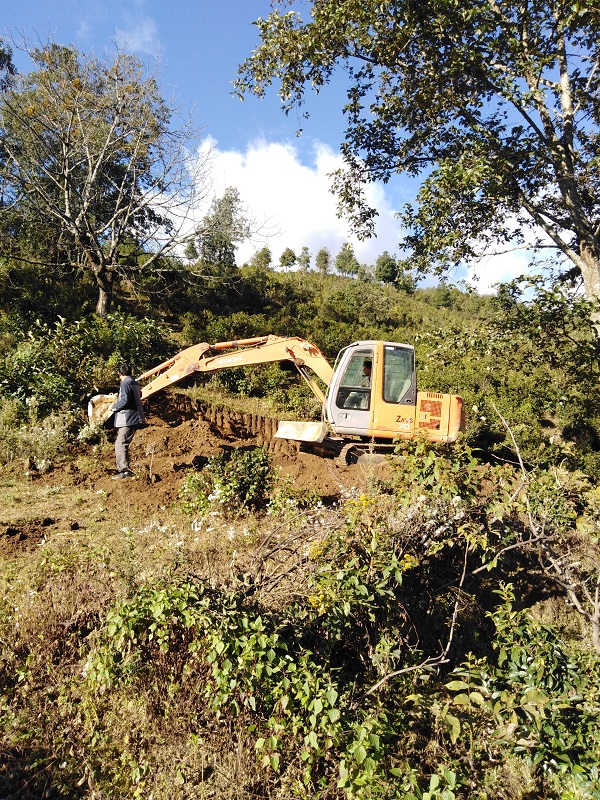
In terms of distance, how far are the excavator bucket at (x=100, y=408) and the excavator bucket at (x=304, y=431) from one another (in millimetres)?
3141

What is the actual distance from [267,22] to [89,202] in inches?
326

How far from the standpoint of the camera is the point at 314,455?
32.9 feet

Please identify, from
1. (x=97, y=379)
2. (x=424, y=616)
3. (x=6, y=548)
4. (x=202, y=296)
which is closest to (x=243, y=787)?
(x=424, y=616)

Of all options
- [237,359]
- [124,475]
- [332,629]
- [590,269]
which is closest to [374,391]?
[237,359]

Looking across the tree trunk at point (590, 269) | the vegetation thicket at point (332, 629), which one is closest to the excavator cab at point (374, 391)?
the vegetation thicket at point (332, 629)

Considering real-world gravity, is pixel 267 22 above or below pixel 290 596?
above

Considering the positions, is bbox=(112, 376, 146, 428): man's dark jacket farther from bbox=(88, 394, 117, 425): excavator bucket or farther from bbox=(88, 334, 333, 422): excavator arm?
bbox=(88, 394, 117, 425): excavator bucket

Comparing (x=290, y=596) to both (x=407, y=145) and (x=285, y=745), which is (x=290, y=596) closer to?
(x=285, y=745)

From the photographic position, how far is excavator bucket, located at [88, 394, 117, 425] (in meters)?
9.47

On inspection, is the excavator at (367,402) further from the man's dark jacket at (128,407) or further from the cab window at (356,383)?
the man's dark jacket at (128,407)

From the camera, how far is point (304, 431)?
959 centimetres

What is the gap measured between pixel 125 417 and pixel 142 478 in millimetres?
1029

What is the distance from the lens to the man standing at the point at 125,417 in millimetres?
8367

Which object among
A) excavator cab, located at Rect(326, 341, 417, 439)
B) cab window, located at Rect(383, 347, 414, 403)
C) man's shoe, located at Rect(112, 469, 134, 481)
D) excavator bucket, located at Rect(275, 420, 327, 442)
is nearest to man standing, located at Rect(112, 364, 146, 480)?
man's shoe, located at Rect(112, 469, 134, 481)
